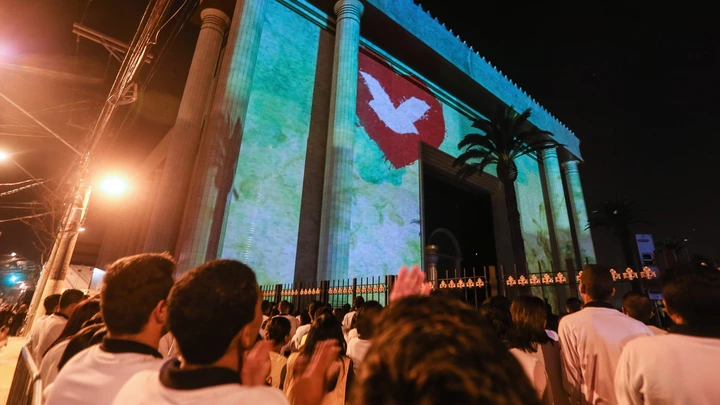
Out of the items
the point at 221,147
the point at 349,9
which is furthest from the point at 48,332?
the point at 349,9

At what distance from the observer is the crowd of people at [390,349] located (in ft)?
2.41

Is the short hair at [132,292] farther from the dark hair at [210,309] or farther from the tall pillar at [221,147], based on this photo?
the tall pillar at [221,147]

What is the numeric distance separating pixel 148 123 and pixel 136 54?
1388 cm

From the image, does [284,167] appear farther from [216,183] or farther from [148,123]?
[148,123]

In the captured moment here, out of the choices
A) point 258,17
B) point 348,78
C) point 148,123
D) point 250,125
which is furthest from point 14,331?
point 348,78

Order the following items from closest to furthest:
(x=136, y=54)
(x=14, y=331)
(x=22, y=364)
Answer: (x=22, y=364), (x=136, y=54), (x=14, y=331)

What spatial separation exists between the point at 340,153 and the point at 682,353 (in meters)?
13.6

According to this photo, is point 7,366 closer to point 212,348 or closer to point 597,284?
point 212,348

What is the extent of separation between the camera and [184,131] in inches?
570

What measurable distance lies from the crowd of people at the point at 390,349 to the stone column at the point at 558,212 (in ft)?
87.9

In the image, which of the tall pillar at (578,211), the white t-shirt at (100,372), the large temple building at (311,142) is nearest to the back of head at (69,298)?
the white t-shirt at (100,372)

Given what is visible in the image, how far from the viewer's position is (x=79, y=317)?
3.05m

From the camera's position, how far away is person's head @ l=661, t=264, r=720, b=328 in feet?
6.24

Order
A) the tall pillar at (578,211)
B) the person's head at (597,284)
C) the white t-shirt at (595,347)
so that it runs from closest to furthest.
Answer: the white t-shirt at (595,347) < the person's head at (597,284) < the tall pillar at (578,211)
